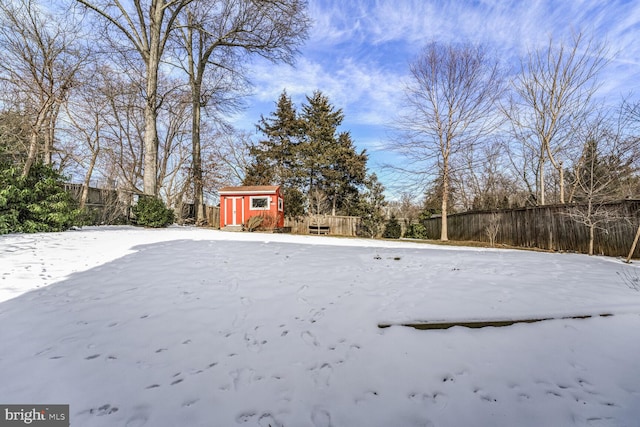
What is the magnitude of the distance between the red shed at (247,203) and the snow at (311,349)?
1151cm

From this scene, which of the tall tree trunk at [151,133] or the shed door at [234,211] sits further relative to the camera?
the shed door at [234,211]

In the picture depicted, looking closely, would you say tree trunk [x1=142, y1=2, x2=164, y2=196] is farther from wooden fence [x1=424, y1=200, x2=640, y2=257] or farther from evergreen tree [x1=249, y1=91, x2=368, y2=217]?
wooden fence [x1=424, y1=200, x2=640, y2=257]

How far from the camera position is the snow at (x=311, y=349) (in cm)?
165

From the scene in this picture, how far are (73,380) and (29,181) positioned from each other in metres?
7.90

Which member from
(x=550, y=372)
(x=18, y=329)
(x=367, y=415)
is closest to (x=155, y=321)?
(x=18, y=329)

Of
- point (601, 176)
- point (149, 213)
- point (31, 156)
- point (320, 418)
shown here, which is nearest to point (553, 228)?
point (601, 176)

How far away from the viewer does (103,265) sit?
4.23 meters

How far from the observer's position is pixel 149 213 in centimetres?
1018

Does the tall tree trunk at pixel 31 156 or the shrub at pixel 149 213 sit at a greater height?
the tall tree trunk at pixel 31 156

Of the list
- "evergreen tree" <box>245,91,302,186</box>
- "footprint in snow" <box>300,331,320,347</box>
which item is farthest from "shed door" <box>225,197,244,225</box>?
"footprint in snow" <box>300,331,320,347</box>

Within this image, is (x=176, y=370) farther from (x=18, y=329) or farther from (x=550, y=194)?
(x=550, y=194)

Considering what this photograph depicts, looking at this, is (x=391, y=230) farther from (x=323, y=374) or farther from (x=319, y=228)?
(x=323, y=374)

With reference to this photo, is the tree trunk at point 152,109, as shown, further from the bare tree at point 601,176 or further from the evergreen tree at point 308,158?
the bare tree at point 601,176

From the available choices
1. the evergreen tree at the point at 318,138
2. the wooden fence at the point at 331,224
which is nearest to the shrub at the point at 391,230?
the wooden fence at the point at 331,224
